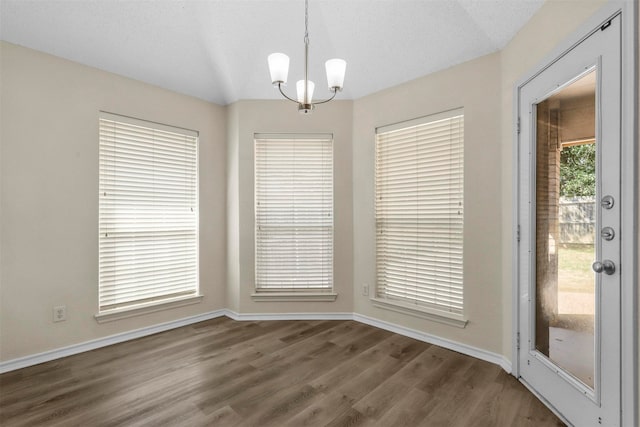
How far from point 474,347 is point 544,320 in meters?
0.76

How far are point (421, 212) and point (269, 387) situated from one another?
1.96 metres

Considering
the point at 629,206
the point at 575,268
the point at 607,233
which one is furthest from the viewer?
the point at 575,268

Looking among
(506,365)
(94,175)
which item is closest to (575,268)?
(506,365)

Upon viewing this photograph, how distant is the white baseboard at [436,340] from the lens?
99.0 inches

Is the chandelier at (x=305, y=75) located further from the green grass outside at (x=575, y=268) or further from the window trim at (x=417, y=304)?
the green grass outside at (x=575, y=268)

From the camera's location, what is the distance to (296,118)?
3.49 metres

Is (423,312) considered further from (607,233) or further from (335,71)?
(335,71)

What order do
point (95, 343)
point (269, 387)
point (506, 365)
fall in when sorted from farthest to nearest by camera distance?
point (95, 343) < point (506, 365) < point (269, 387)

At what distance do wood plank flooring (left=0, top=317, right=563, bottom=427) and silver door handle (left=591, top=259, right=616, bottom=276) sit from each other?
3.08 feet

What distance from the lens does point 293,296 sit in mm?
3506

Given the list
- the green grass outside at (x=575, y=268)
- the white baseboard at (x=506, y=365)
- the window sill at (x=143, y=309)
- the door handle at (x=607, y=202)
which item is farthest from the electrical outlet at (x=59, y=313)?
the door handle at (x=607, y=202)

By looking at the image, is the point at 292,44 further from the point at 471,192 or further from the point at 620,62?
the point at 620,62

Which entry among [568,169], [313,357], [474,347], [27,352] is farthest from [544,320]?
[27,352]

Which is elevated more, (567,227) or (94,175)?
(94,175)
